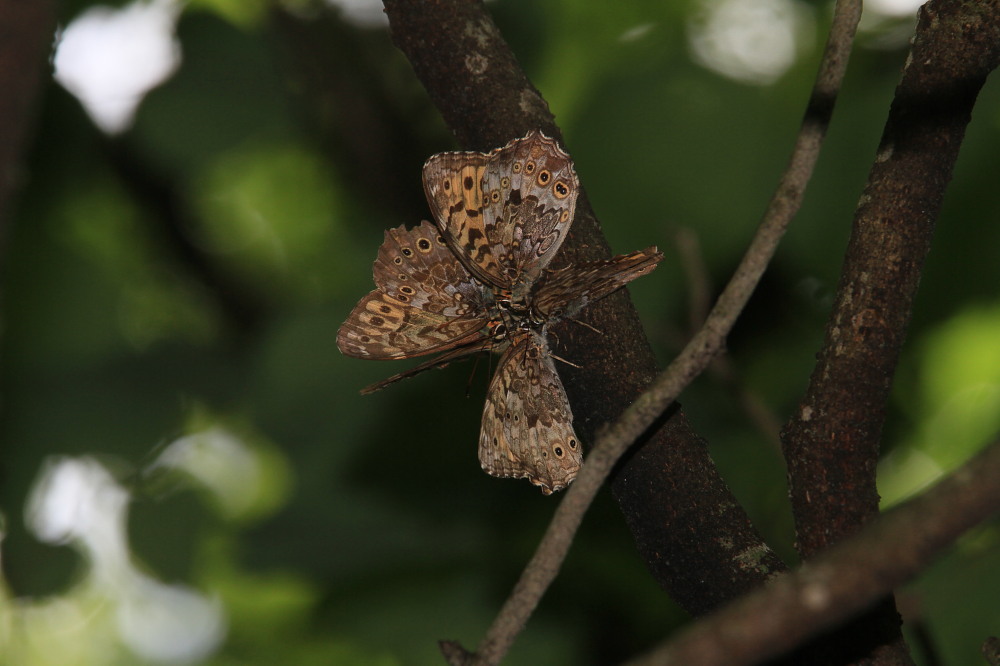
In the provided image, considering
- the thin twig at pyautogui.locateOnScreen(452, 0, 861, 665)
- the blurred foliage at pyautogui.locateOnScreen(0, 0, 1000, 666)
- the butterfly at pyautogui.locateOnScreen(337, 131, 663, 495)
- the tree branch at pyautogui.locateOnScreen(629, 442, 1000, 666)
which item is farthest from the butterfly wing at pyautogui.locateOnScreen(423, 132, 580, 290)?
the blurred foliage at pyautogui.locateOnScreen(0, 0, 1000, 666)

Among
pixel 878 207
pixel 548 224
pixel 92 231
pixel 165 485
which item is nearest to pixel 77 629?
pixel 165 485

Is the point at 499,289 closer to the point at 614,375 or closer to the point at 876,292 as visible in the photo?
the point at 614,375

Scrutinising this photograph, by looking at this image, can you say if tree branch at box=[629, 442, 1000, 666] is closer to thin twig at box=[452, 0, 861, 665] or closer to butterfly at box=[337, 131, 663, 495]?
thin twig at box=[452, 0, 861, 665]

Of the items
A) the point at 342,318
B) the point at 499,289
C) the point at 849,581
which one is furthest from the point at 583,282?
the point at 342,318

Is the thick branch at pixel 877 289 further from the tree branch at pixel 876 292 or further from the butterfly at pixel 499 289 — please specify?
the butterfly at pixel 499 289

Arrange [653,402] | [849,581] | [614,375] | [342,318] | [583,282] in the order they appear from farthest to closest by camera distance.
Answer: [342,318]
[614,375]
[583,282]
[653,402]
[849,581]

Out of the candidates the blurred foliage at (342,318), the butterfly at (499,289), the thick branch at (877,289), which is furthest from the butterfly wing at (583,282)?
the blurred foliage at (342,318)
